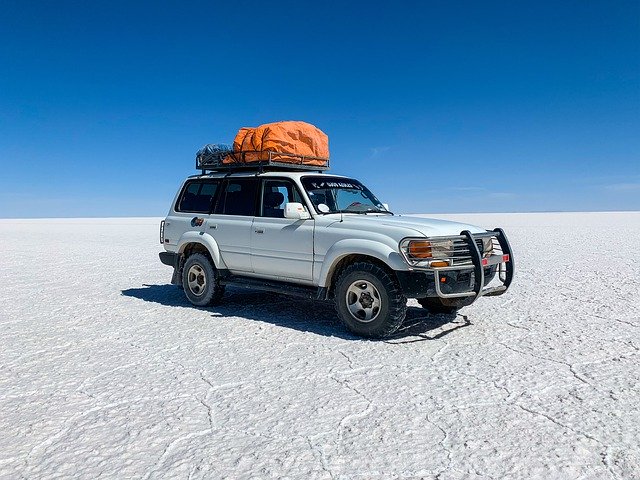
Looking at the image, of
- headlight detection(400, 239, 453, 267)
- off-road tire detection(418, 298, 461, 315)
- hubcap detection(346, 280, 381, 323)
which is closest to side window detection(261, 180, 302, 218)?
hubcap detection(346, 280, 381, 323)

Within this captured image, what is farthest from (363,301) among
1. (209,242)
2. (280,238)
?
(209,242)

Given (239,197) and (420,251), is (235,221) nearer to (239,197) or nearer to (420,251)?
(239,197)

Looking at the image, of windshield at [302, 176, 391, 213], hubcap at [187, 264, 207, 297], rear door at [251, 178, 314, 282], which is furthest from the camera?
hubcap at [187, 264, 207, 297]

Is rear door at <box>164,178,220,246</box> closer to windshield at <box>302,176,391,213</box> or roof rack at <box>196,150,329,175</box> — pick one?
roof rack at <box>196,150,329,175</box>

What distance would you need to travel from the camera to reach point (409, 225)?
5.52 m

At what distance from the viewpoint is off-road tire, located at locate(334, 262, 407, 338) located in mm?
5332

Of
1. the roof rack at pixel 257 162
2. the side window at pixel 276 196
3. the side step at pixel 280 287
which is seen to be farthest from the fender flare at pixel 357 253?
the roof rack at pixel 257 162

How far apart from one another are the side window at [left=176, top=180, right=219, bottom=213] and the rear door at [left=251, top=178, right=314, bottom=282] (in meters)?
1.03

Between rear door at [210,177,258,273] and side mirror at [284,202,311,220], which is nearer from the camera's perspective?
side mirror at [284,202,311,220]

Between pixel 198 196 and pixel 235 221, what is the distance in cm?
100

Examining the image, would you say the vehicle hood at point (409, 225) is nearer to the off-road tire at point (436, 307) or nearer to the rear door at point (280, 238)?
the rear door at point (280, 238)

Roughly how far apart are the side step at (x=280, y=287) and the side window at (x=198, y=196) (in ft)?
3.84

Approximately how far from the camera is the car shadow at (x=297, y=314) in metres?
5.91

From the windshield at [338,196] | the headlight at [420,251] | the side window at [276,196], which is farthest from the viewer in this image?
the side window at [276,196]
